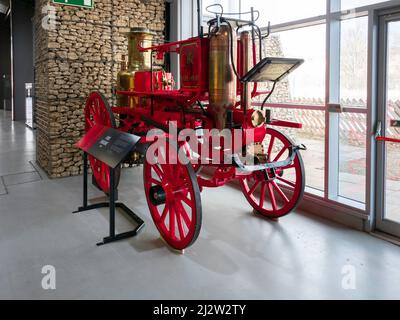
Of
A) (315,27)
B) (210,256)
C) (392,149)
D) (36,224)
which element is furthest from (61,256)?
(315,27)

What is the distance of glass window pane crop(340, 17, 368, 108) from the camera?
12.3 feet

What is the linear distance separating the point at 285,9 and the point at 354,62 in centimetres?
124

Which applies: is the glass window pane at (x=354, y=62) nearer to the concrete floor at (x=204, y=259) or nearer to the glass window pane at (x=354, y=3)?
the glass window pane at (x=354, y=3)

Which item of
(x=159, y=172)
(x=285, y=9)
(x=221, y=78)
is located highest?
(x=285, y=9)

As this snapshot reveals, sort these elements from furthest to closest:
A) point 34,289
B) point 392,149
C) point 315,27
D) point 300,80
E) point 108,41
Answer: point 108,41 < point 300,80 < point 315,27 < point 392,149 < point 34,289

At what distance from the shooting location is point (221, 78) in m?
3.24

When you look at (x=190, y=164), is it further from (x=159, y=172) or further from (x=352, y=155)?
(x=352, y=155)

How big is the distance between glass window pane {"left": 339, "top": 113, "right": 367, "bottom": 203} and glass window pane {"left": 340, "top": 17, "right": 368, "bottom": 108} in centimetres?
18

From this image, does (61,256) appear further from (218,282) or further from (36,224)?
(218,282)

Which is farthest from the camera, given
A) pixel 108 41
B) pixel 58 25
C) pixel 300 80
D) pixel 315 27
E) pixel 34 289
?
pixel 108 41

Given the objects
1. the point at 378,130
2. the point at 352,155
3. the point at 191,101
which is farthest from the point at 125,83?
the point at 378,130

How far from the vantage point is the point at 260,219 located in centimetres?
411

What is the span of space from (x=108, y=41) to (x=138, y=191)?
103 inches

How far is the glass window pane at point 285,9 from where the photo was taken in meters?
4.19
